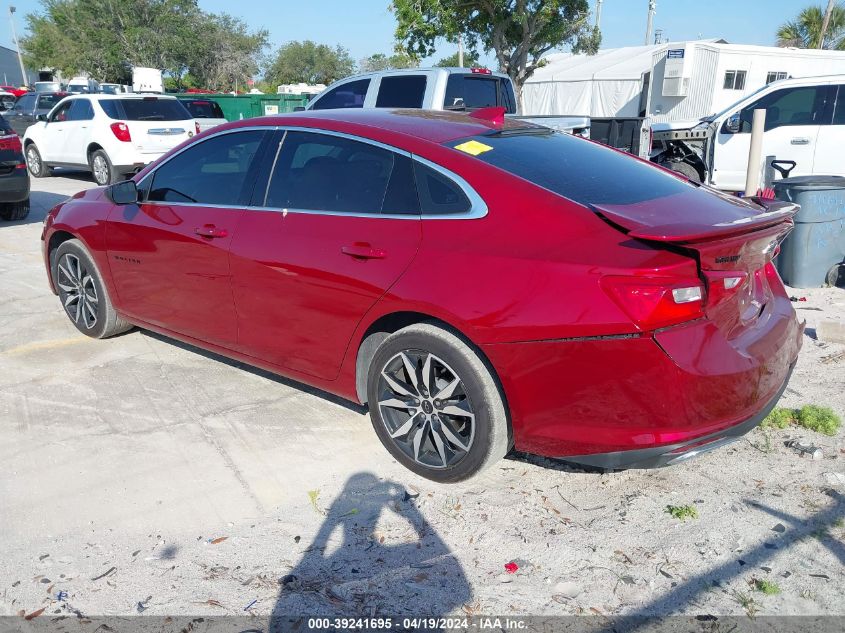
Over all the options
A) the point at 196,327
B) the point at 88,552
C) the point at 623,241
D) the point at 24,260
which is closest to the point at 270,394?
the point at 196,327

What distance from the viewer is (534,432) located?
3.03 metres

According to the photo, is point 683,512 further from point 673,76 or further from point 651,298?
point 673,76

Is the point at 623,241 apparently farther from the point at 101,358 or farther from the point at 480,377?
the point at 101,358

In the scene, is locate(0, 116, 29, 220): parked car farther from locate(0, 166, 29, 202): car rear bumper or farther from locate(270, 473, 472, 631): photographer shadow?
locate(270, 473, 472, 631): photographer shadow

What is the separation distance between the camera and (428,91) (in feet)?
30.5

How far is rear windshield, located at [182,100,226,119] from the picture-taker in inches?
685

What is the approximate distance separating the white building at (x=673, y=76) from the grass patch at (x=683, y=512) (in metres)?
19.2

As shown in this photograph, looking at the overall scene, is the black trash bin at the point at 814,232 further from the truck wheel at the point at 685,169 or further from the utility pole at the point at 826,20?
the utility pole at the point at 826,20

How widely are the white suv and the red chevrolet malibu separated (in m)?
9.72

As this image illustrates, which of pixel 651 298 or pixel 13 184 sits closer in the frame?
pixel 651 298

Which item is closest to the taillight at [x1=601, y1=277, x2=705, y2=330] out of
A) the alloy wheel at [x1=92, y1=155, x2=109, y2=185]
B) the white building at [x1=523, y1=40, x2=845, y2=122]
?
the alloy wheel at [x1=92, y1=155, x2=109, y2=185]

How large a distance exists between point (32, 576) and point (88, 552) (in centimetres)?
21

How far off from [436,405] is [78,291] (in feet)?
11.2

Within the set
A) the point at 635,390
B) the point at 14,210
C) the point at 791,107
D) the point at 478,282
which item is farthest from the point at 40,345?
the point at 791,107
